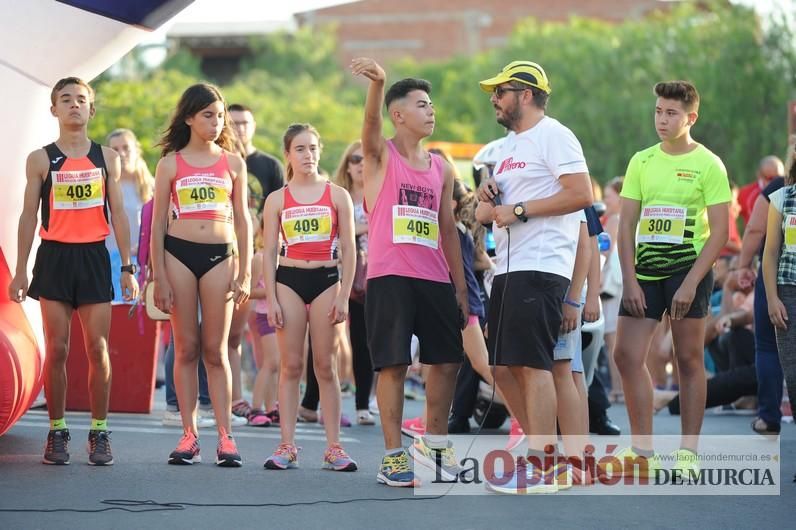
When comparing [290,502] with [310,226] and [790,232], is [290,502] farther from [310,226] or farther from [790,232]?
[790,232]

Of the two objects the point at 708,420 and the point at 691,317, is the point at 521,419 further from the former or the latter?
the point at 708,420

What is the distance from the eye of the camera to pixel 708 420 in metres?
10.7

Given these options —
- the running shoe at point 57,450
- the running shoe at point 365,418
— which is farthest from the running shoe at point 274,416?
the running shoe at point 57,450

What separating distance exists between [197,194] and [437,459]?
6.21 feet

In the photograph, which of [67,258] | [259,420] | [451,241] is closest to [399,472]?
[451,241]

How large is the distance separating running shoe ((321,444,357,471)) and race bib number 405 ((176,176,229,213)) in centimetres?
A: 143

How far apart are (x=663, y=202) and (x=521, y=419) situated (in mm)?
1383

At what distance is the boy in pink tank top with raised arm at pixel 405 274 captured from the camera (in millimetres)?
6699

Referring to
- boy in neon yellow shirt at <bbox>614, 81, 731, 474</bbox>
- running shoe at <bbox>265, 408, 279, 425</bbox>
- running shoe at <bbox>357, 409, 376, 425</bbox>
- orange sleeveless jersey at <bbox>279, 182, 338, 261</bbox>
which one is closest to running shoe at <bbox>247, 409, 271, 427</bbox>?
running shoe at <bbox>265, 408, 279, 425</bbox>

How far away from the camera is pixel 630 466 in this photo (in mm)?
7086

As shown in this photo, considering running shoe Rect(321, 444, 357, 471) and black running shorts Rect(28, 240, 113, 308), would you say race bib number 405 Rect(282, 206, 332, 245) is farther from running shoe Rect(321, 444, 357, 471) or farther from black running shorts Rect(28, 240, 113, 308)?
running shoe Rect(321, 444, 357, 471)

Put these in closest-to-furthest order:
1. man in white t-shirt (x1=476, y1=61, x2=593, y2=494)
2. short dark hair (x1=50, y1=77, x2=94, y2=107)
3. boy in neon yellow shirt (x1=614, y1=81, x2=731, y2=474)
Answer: man in white t-shirt (x1=476, y1=61, x2=593, y2=494) → boy in neon yellow shirt (x1=614, y1=81, x2=731, y2=474) → short dark hair (x1=50, y1=77, x2=94, y2=107)

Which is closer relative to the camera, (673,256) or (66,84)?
(673,256)

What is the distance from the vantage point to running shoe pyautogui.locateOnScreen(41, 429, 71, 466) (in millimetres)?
7242
